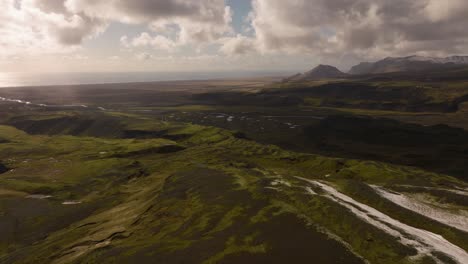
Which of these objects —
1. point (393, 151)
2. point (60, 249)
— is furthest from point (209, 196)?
point (393, 151)

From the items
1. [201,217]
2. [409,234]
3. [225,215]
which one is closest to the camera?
[409,234]

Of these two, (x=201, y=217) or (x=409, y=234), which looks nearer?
(x=409, y=234)

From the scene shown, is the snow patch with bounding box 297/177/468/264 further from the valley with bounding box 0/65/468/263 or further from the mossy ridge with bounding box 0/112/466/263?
the mossy ridge with bounding box 0/112/466/263

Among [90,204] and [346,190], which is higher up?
[346,190]

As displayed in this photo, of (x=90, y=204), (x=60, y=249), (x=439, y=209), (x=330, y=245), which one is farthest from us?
(x=90, y=204)

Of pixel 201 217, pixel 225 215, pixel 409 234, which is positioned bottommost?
pixel 201 217

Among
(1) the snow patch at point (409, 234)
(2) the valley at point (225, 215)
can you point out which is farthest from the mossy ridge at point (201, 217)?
(1) the snow patch at point (409, 234)

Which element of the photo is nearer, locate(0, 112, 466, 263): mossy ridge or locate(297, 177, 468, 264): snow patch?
locate(297, 177, 468, 264): snow patch

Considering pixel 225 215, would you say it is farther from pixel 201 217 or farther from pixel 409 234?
pixel 409 234

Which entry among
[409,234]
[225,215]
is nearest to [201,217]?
[225,215]

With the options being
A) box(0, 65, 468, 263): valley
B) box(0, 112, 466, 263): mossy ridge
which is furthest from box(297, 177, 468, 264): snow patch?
box(0, 112, 466, 263): mossy ridge

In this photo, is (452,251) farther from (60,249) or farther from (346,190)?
(60,249)
